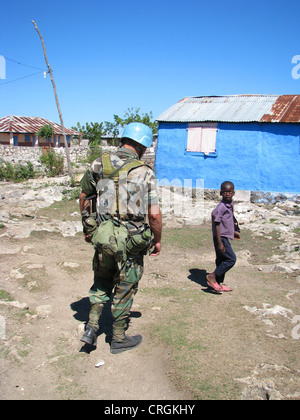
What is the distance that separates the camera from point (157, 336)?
339cm

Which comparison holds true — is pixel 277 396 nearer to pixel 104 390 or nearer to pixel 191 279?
pixel 104 390

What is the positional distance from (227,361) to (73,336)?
55.4 inches

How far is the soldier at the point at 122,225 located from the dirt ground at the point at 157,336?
32 cm

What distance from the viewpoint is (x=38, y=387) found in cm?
262

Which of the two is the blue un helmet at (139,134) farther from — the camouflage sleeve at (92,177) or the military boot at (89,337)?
the military boot at (89,337)

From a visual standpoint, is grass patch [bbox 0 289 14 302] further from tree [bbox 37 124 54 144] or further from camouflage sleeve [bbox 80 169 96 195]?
tree [bbox 37 124 54 144]

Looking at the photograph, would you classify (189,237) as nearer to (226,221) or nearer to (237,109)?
(226,221)

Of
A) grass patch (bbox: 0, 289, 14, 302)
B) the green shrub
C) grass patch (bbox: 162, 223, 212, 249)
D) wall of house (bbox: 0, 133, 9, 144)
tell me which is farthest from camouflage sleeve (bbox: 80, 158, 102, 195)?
wall of house (bbox: 0, 133, 9, 144)

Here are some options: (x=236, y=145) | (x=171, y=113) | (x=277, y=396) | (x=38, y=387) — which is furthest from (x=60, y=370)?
(x=171, y=113)

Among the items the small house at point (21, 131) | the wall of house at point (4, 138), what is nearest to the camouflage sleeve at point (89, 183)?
the small house at point (21, 131)

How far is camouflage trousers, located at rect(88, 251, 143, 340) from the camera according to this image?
3.07 metres

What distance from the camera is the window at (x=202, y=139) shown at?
43.9 ft

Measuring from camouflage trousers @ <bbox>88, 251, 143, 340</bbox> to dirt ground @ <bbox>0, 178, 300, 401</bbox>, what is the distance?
0.29 meters

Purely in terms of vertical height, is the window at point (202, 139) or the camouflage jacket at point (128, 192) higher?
the window at point (202, 139)
